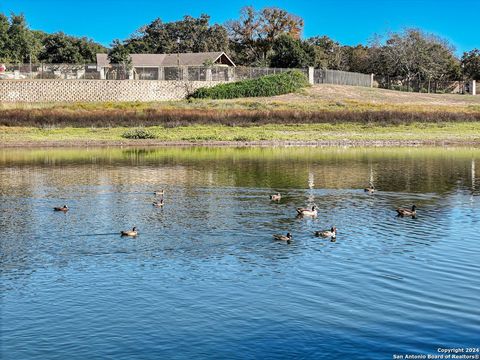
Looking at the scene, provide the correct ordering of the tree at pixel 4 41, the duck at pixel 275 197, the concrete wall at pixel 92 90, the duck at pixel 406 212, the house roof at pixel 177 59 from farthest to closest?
the tree at pixel 4 41 < the house roof at pixel 177 59 < the concrete wall at pixel 92 90 < the duck at pixel 275 197 < the duck at pixel 406 212

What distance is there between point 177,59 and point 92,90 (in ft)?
98.3

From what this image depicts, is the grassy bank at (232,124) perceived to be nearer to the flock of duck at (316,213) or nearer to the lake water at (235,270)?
the lake water at (235,270)

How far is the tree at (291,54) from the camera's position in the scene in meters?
124

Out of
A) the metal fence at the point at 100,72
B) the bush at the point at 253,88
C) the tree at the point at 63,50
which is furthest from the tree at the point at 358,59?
the tree at the point at 63,50

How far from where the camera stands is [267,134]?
73000 mm

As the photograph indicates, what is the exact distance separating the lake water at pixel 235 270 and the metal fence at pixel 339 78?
237ft

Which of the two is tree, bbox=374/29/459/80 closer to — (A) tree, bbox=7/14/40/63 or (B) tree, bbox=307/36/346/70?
(B) tree, bbox=307/36/346/70

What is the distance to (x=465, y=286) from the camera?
65.5 ft

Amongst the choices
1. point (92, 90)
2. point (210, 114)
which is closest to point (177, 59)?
point (92, 90)

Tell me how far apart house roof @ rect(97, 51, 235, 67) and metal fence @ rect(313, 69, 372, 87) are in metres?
17.5

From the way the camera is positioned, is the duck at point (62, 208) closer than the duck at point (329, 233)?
No

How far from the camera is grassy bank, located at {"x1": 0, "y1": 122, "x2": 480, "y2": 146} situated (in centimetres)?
6981

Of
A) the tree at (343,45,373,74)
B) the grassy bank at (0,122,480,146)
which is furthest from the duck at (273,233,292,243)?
the tree at (343,45,373,74)

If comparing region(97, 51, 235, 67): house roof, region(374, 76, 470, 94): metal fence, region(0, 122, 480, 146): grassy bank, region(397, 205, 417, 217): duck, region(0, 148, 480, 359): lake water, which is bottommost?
region(0, 148, 480, 359): lake water
